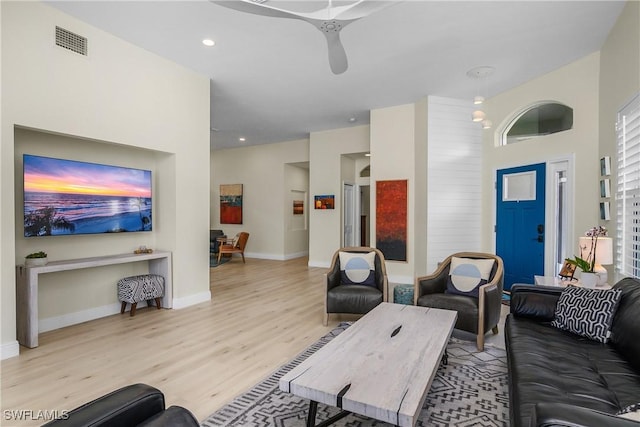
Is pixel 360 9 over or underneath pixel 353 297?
over

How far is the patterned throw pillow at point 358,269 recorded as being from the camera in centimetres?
405

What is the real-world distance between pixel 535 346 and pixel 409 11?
9.95ft

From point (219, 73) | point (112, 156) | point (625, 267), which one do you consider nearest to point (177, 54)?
point (219, 73)

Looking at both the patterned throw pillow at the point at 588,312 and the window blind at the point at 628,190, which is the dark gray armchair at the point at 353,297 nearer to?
the patterned throw pillow at the point at 588,312

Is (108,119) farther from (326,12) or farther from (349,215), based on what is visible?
(349,215)

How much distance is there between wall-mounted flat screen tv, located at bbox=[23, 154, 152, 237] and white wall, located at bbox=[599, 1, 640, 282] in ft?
17.9

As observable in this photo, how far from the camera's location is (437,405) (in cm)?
219

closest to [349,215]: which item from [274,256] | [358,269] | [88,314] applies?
[274,256]

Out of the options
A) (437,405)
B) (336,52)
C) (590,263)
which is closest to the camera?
(437,405)

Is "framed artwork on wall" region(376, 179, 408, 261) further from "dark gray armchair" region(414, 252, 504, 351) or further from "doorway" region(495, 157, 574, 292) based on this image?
"dark gray armchair" region(414, 252, 504, 351)

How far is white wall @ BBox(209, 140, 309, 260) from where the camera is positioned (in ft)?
29.4

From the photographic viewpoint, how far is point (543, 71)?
4562mm

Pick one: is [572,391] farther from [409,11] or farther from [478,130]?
[478,130]

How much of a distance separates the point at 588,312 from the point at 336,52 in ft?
9.06
